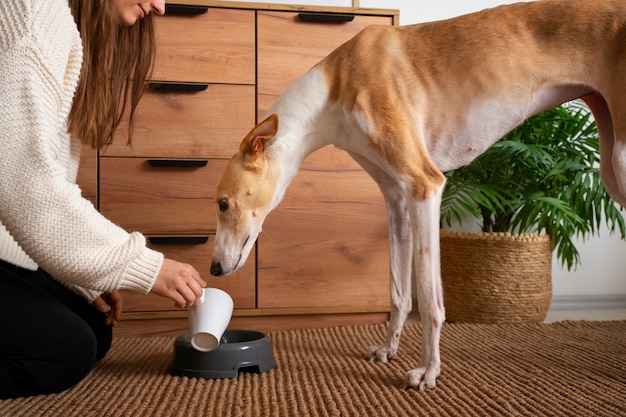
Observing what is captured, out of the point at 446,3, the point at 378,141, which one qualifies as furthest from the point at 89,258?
the point at 446,3

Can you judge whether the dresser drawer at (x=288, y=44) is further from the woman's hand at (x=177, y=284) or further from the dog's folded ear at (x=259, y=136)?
the woman's hand at (x=177, y=284)

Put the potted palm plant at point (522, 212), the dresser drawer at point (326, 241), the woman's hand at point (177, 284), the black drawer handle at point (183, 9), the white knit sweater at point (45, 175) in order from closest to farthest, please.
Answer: the white knit sweater at point (45, 175)
the woman's hand at point (177, 284)
the black drawer handle at point (183, 9)
the dresser drawer at point (326, 241)
the potted palm plant at point (522, 212)

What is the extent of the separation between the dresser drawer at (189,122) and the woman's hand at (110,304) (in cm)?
64

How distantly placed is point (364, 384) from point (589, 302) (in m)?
1.82

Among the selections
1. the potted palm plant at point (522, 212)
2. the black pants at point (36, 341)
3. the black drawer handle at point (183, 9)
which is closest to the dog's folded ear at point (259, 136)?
the black pants at point (36, 341)

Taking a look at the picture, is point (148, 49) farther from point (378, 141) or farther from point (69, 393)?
point (69, 393)

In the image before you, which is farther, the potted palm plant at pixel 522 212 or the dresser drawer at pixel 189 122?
the potted palm plant at pixel 522 212

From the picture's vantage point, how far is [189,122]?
7.20 feet

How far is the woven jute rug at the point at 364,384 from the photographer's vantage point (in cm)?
129

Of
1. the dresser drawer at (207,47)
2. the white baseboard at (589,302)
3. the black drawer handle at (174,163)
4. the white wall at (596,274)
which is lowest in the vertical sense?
the white baseboard at (589,302)

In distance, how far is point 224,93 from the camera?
221 centimetres

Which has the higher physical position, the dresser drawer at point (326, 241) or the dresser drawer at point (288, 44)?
the dresser drawer at point (288, 44)

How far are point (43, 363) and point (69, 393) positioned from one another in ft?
0.36

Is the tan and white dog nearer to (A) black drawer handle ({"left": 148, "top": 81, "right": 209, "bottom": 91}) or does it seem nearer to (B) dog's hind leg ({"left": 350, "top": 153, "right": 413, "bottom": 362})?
(B) dog's hind leg ({"left": 350, "top": 153, "right": 413, "bottom": 362})
